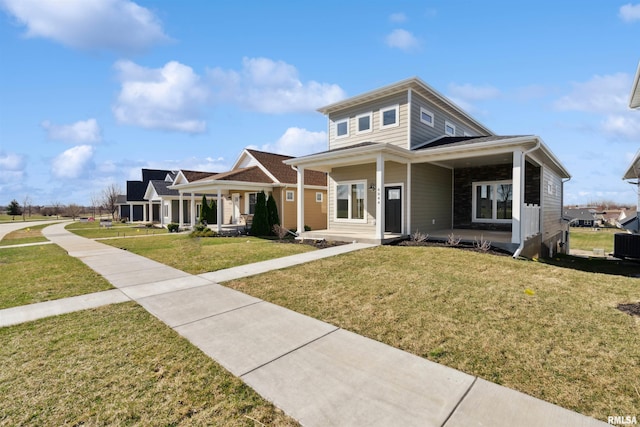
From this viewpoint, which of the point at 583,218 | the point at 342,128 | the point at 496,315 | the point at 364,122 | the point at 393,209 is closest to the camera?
the point at 496,315

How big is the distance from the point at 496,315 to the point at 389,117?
988cm

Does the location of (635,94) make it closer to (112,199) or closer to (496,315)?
(496,315)

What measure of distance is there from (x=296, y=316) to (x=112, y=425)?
2551 mm

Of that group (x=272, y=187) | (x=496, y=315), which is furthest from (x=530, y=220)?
(x=272, y=187)

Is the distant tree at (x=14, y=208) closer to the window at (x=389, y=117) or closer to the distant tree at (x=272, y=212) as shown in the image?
the distant tree at (x=272, y=212)

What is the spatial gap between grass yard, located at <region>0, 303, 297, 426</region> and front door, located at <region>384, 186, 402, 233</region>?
9.88 meters

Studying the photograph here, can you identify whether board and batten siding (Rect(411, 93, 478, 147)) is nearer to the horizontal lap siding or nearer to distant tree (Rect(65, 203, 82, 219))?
the horizontal lap siding

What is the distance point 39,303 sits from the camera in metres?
5.24

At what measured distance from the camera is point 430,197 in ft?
42.9

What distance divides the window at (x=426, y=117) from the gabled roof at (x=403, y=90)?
0.57 m

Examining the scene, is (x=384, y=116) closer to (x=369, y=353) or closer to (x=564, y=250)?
(x=369, y=353)

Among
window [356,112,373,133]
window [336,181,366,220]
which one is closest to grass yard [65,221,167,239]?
window [336,181,366,220]

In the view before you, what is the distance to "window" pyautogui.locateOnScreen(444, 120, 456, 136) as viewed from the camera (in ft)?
47.5

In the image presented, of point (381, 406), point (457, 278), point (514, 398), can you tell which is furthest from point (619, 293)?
point (381, 406)
